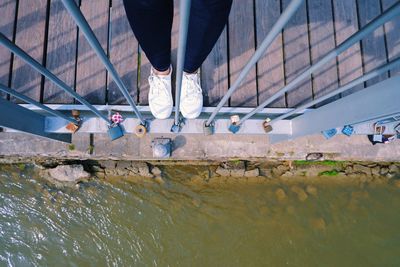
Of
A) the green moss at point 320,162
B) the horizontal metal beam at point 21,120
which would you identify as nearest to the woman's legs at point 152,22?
the horizontal metal beam at point 21,120

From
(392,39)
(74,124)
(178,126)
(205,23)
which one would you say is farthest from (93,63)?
(392,39)

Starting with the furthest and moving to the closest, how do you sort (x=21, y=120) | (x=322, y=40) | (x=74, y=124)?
1. (x=322, y=40)
2. (x=74, y=124)
3. (x=21, y=120)

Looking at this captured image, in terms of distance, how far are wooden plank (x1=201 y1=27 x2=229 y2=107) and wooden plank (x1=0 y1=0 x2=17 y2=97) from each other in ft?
4.79

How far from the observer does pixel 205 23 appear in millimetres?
1226

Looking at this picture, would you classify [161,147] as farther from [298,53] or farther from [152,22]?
[152,22]

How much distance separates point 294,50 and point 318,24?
32cm

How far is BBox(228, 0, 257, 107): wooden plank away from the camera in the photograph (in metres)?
2.33

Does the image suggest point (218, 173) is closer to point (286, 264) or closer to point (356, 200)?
point (286, 264)

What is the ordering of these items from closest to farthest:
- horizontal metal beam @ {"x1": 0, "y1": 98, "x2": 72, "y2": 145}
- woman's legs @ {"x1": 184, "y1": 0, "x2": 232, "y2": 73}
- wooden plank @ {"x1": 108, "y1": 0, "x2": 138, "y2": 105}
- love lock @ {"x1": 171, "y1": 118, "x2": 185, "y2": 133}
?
woman's legs @ {"x1": 184, "y1": 0, "x2": 232, "y2": 73} → horizontal metal beam @ {"x1": 0, "y1": 98, "x2": 72, "y2": 145} → wooden plank @ {"x1": 108, "y1": 0, "x2": 138, "y2": 105} → love lock @ {"x1": 171, "y1": 118, "x2": 185, "y2": 133}

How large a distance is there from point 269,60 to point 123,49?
115cm

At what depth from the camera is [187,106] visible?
2.10 m

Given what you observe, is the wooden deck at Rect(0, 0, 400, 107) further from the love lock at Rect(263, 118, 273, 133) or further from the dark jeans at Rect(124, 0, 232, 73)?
the dark jeans at Rect(124, 0, 232, 73)

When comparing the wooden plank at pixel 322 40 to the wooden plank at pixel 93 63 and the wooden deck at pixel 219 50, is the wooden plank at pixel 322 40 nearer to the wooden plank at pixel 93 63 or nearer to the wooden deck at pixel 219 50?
the wooden deck at pixel 219 50

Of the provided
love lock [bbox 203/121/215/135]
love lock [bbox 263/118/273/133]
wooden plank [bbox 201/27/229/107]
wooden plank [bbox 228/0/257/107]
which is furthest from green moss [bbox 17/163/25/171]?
love lock [bbox 263/118/273/133]
